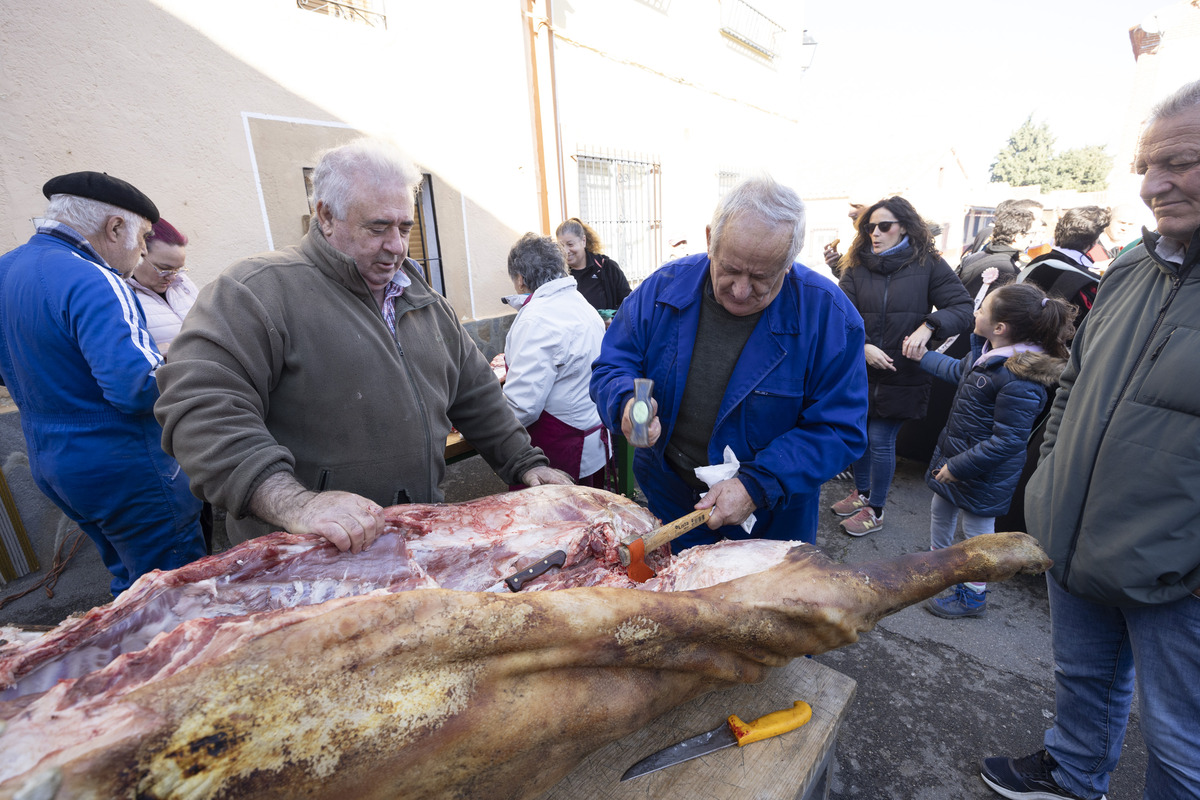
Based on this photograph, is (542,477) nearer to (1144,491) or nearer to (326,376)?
(326,376)

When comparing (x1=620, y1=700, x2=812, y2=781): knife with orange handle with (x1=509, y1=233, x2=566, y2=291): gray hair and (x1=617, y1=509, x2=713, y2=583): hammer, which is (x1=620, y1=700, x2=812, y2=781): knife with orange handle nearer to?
(x1=617, y1=509, x2=713, y2=583): hammer

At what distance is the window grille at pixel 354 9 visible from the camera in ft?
14.9

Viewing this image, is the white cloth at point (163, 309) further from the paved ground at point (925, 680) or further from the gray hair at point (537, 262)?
the gray hair at point (537, 262)

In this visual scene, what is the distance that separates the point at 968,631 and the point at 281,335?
12.7 feet

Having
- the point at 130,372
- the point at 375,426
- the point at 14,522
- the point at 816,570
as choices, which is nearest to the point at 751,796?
the point at 816,570

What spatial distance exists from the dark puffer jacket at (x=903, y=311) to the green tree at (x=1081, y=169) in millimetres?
48163

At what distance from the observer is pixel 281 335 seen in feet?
5.59

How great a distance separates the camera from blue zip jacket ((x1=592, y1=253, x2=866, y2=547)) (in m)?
1.98

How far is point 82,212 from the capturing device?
2367 millimetres

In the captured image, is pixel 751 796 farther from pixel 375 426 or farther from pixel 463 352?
pixel 463 352

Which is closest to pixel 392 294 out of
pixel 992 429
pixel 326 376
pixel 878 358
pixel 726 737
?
pixel 326 376

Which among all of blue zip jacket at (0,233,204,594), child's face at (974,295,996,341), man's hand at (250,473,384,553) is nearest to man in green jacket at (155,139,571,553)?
man's hand at (250,473,384,553)

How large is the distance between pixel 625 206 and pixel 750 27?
4.62 m

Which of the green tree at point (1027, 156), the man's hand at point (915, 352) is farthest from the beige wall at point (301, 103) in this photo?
the green tree at point (1027, 156)
